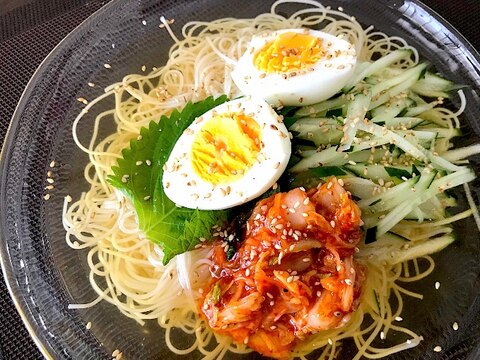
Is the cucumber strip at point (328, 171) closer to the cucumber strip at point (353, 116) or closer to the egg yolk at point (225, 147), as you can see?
the cucumber strip at point (353, 116)

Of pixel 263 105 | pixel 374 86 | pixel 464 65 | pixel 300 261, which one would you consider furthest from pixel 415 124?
pixel 300 261

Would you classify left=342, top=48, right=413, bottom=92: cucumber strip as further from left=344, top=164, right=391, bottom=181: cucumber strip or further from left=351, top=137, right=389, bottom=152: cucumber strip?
left=344, top=164, right=391, bottom=181: cucumber strip

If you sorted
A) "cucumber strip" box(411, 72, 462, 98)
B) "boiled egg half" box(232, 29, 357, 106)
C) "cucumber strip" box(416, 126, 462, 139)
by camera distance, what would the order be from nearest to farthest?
"boiled egg half" box(232, 29, 357, 106), "cucumber strip" box(416, 126, 462, 139), "cucumber strip" box(411, 72, 462, 98)

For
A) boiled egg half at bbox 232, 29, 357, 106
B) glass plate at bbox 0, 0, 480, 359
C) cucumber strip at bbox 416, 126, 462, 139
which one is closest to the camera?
glass plate at bbox 0, 0, 480, 359

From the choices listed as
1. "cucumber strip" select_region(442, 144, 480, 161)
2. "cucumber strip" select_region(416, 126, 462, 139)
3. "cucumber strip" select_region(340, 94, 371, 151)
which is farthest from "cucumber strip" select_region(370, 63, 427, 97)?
"cucumber strip" select_region(442, 144, 480, 161)

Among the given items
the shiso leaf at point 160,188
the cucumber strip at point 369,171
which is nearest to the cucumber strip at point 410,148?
the cucumber strip at point 369,171

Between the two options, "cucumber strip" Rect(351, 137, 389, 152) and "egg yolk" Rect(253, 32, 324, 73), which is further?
"egg yolk" Rect(253, 32, 324, 73)

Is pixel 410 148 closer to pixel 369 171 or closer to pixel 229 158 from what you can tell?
pixel 369 171
